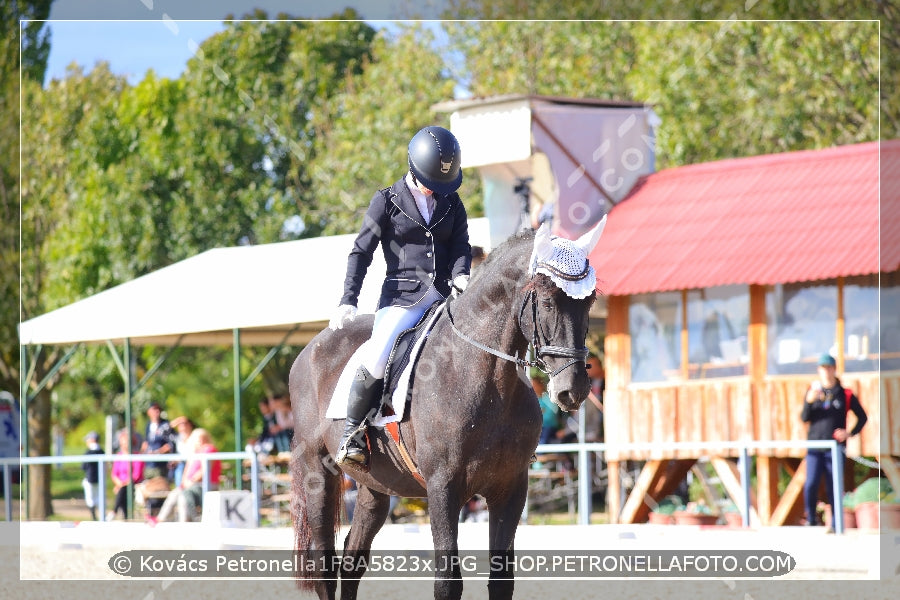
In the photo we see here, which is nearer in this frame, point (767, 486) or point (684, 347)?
point (767, 486)

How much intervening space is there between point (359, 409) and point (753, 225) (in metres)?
11.7

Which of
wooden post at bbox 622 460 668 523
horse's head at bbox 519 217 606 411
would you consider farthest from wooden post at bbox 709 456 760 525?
horse's head at bbox 519 217 606 411

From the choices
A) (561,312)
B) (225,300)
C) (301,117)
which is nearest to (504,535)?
(561,312)

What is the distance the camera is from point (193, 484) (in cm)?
1673

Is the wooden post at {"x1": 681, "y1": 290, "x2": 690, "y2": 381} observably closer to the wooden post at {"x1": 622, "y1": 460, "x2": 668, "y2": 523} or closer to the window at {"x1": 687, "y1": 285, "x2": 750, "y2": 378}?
the window at {"x1": 687, "y1": 285, "x2": 750, "y2": 378}

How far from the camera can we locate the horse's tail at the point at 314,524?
8.18m

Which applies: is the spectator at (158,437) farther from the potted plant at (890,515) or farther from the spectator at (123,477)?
the potted plant at (890,515)

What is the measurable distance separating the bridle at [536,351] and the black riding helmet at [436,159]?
847 mm

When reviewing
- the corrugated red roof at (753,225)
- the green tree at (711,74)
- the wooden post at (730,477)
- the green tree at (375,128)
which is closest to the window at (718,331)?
the corrugated red roof at (753,225)

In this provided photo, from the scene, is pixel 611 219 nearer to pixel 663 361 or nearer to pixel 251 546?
pixel 663 361

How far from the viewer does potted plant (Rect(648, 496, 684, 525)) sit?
16.5 metres

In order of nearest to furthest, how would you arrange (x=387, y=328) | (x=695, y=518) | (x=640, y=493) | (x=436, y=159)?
(x=436, y=159), (x=387, y=328), (x=695, y=518), (x=640, y=493)

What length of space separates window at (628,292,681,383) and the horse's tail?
34.1 feet

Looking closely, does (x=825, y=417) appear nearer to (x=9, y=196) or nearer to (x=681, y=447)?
(x=681, y=447)
